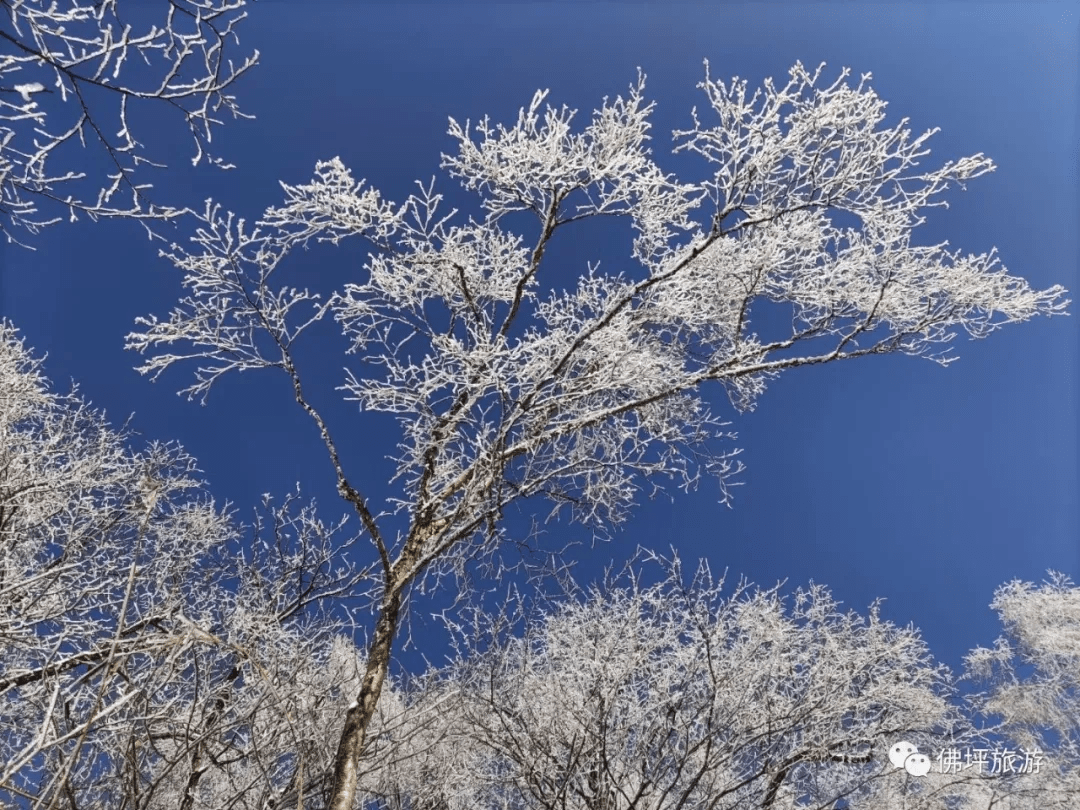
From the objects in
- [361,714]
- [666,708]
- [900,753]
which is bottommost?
[361,714]

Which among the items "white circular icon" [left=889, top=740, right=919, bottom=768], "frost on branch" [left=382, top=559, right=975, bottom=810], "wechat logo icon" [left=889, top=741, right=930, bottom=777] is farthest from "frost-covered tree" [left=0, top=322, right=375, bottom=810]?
"white circular icon" [left=889, top=740, right=919, bottom=768]

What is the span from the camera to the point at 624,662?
6355 millimetres

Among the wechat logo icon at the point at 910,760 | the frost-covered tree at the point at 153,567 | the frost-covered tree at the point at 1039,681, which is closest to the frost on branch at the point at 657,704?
the wechat logo icon at the point at 910,760

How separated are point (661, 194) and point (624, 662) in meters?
4.24

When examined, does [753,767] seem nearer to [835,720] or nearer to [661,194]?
[835,720]

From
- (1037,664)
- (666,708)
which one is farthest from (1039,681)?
(666,708)

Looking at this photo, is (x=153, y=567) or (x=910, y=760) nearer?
(x=910, y=760)

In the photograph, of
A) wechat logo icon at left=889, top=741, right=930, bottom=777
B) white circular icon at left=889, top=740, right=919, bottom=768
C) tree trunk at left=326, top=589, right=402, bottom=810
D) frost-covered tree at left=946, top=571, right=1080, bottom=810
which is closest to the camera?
tree trunk at left=326, top=589, right=402, bottom=810

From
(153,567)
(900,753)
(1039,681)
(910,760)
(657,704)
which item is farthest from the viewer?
(1039,681)

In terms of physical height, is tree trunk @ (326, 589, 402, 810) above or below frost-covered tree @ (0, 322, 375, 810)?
below

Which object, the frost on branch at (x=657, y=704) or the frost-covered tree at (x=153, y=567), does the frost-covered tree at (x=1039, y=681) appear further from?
the frost-covered tree at (x=153, y=567)

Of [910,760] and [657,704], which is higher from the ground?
[657,704]

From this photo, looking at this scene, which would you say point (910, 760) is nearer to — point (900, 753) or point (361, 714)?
point (900, 753)

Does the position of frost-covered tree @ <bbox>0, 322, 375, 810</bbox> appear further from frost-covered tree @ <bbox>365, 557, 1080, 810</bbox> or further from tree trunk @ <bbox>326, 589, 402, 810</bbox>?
frost-covered tree @ <bbox>365, 557, 1080, 810</bbox>
